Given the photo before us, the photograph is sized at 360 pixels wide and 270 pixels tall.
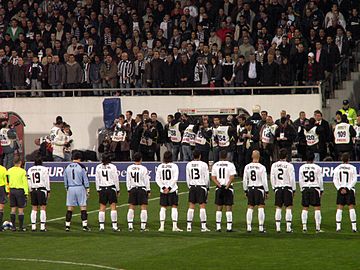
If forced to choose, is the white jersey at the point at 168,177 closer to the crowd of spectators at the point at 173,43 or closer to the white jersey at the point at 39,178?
the white jersey at the point at 39,178

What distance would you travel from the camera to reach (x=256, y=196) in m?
28.7

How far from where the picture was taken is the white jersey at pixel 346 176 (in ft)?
92.9

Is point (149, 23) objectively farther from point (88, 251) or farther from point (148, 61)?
point (88, 251)

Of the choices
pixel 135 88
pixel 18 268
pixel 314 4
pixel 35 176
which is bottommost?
pixel 18 268

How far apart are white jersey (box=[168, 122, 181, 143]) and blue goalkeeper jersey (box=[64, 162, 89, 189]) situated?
36.6 feet

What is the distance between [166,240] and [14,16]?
76.6 ft

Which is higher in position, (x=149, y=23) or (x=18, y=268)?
(x=149, y=23)

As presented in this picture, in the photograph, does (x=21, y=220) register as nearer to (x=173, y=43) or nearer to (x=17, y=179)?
(x=17, y=179)

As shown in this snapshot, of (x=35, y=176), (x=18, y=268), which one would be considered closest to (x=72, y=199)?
(x=35, y=176)

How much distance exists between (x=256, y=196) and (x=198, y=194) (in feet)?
4.92

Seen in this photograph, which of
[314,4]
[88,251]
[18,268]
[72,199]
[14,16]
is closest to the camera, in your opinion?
[18,268]

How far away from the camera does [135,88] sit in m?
44.6

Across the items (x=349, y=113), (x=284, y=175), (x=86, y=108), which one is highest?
(x=86, y=108)

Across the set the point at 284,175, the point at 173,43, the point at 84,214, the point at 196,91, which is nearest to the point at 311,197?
the point at 284,175
